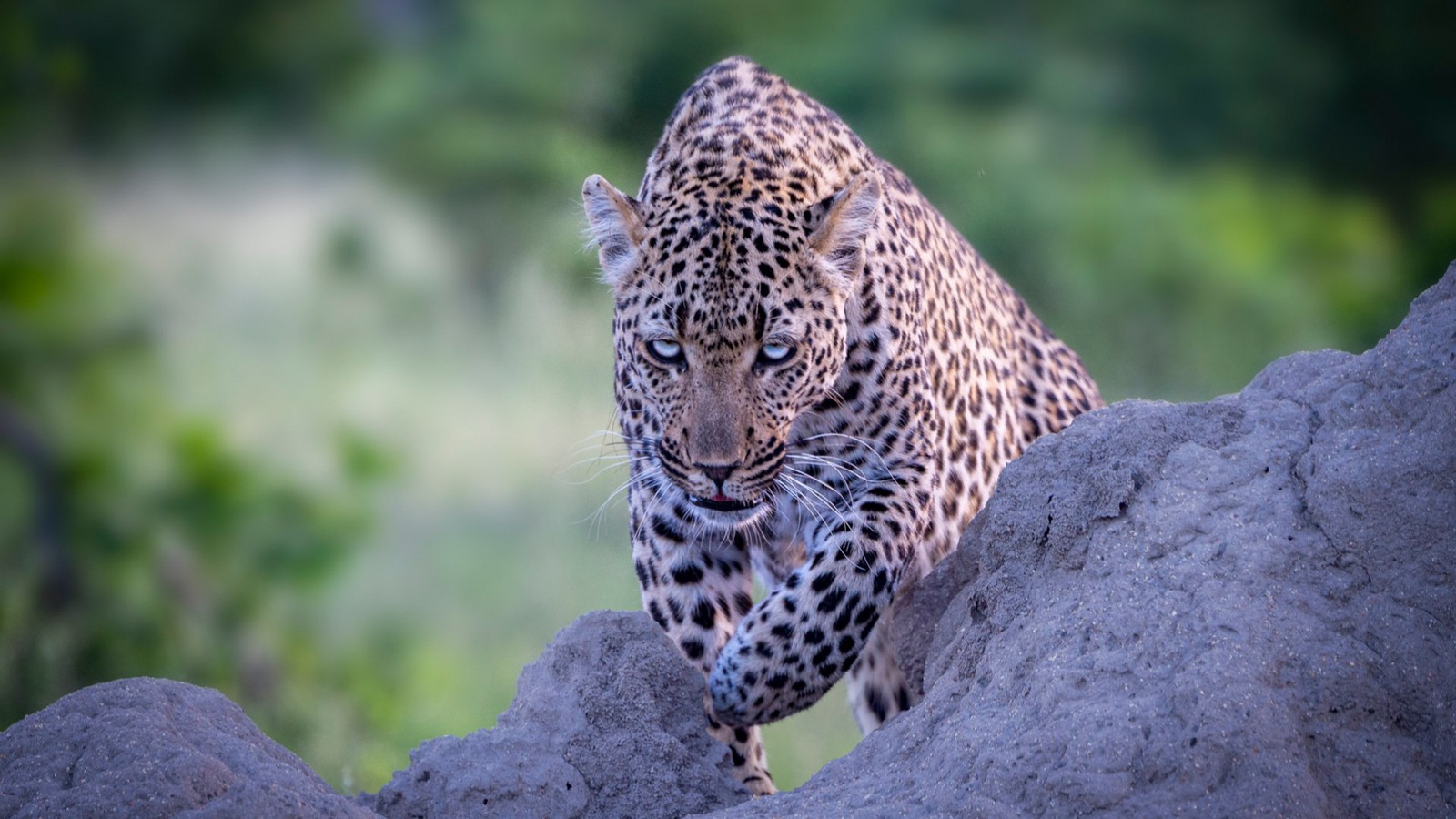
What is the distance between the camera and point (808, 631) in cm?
524

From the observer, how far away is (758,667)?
17.0ft

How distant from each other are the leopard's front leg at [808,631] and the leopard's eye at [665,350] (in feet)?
2.71

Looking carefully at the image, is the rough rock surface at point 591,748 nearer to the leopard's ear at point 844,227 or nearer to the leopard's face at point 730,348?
the leopard's face at point 730,348

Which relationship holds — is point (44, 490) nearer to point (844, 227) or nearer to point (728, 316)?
point (728, 316)

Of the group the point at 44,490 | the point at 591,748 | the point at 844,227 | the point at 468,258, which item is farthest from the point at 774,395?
the point at 468,258

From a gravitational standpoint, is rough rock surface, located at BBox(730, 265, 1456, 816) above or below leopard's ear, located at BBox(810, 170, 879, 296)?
below

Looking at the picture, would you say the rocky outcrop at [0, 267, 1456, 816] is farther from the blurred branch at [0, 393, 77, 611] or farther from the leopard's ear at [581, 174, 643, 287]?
the blurred branch at [0, 393, 77, 611]

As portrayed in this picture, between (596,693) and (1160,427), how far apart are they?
185 cm

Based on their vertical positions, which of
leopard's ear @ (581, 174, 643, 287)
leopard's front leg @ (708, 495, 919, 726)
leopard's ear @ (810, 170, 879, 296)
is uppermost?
leopard's ear @ (581, 174, 643, 287)

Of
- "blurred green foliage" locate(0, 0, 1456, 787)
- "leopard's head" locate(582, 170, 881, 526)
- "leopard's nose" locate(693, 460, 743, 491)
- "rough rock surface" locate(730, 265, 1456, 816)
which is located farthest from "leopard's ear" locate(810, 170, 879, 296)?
"blurred green foliage" locate(0, 0, 1456, 787)

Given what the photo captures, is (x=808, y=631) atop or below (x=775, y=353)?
below

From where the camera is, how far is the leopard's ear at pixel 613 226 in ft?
17.8

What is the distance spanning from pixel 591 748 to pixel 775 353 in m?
1.45

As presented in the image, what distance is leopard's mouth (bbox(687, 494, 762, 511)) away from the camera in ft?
17.3
